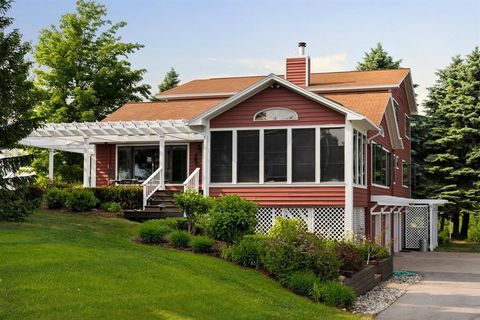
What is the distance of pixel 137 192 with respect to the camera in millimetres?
21578

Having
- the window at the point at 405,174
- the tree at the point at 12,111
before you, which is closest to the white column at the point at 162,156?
the tree at the point at 12,111

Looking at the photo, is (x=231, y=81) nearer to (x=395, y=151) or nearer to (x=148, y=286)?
(x=395, y=151)

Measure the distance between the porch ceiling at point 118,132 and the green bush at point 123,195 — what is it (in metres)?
2.17

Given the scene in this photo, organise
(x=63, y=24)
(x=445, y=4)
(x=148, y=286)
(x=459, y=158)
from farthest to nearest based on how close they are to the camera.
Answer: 1. (x=63, y=24)
2. (x=459, y=158)
3. (x=445, y=4)
4. (x=148, y=286)

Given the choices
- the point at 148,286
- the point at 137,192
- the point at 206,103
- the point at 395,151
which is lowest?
the point at 148,286

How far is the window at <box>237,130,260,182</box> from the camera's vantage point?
19.9 meters

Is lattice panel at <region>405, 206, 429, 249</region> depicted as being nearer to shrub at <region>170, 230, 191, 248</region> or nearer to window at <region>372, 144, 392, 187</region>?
window at <region>372, 144, 392, 187</region>

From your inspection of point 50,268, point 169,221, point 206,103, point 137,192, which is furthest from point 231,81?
point 50,268

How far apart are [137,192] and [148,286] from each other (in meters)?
11.6

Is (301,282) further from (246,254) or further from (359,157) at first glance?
(359,157)

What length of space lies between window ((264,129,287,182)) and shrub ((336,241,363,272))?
4901 mm

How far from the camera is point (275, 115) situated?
1978cm

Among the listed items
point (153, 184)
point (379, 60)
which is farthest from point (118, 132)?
point (379, 60)

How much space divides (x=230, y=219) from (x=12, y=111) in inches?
247
